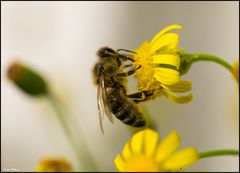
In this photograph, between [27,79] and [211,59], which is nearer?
[211,59]

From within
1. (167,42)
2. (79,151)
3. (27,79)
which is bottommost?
(79,151)

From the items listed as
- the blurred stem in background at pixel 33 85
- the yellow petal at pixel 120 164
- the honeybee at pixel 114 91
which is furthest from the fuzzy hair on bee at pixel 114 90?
the blurred stem in background at pixel 33 85

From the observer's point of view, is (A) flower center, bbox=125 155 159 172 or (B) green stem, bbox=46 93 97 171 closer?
(A) flower center, bbox=125 155 159 172

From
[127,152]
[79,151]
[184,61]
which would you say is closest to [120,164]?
[127,152]

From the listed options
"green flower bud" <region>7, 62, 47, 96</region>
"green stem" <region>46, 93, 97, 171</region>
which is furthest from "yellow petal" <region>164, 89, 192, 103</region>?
"green flower bud" <region>7, 62, 47, 96</region>

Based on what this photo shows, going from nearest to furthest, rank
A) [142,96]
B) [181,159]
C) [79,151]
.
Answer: [181,159] < [142,96] < [79,151]

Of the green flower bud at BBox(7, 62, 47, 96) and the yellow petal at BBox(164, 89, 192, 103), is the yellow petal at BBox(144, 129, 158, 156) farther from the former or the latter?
the green flower bud at BBox(7, 62, 47, 96)

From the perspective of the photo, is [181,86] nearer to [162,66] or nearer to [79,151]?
[162,66]
